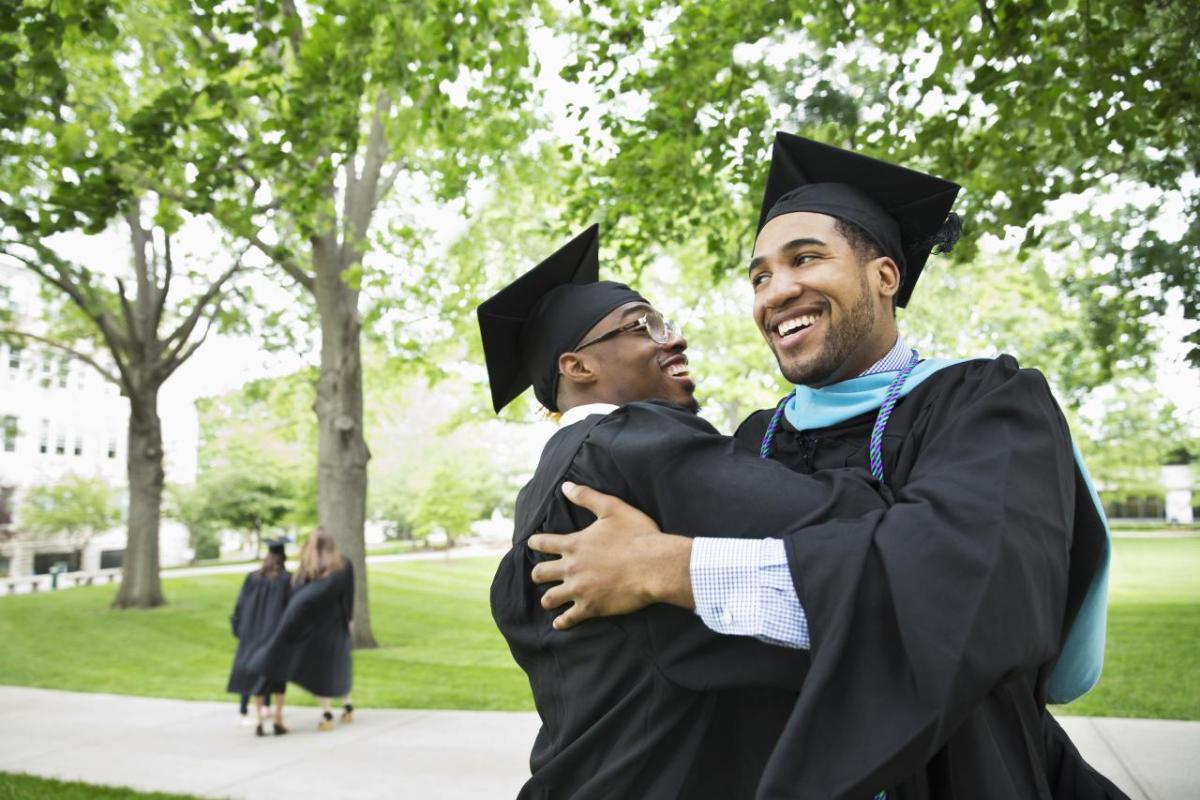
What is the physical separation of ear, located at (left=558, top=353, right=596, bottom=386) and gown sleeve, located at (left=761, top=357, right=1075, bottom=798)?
3.37 feet

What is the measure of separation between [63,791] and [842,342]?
7087mm

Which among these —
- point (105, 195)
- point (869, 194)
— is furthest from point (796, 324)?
point (105, 195)

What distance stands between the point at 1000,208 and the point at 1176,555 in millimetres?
30431

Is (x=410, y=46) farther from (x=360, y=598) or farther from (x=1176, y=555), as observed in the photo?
(x=1176, y=555)

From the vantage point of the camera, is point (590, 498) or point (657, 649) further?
point (590, 498)

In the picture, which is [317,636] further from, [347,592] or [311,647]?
[347,592]

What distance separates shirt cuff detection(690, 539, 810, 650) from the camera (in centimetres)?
170

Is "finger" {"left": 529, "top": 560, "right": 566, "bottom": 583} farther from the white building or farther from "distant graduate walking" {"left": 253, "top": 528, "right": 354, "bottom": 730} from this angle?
the white building

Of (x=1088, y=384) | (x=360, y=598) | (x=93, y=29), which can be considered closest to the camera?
(x=93, y=29)

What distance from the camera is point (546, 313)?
2785mm

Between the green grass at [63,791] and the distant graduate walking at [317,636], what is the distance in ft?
7.58

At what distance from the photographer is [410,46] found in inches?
287

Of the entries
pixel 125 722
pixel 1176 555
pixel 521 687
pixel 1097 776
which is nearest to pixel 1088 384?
pixel 521 687

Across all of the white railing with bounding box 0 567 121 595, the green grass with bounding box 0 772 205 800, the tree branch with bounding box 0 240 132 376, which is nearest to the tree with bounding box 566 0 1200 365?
the green grass with bounding box 0 772 205 800
